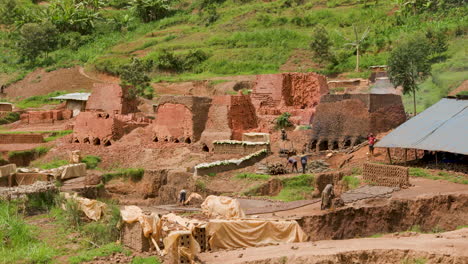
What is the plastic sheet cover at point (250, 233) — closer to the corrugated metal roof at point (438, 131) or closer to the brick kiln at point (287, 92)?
the corrugated metal roof at point (438, 131)

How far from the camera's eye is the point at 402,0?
56.2 m

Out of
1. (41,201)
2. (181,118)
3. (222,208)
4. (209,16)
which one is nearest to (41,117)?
(181,118)

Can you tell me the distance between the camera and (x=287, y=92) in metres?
32.5

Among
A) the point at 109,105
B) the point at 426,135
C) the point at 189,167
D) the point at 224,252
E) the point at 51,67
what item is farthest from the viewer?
the point at 51,67

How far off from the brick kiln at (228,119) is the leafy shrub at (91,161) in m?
5.12

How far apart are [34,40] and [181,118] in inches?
1345

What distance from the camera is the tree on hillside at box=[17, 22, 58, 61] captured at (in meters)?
57.7

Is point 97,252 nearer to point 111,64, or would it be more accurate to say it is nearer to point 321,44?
point 321,44

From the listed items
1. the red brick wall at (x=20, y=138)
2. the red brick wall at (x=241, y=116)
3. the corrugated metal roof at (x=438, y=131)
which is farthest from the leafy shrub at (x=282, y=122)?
the red brick wall at (x=20, y=138)

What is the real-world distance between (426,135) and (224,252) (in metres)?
10.7

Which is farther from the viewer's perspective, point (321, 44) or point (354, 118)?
point (321, 44)

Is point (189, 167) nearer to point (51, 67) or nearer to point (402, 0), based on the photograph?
point (51, 67)

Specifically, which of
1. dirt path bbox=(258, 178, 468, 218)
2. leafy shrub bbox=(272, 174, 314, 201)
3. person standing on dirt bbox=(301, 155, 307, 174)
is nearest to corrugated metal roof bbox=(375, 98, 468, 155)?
dirt path bbox=(258, 178, 468, 218)

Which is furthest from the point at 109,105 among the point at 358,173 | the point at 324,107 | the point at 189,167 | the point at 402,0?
the point at 402,0
